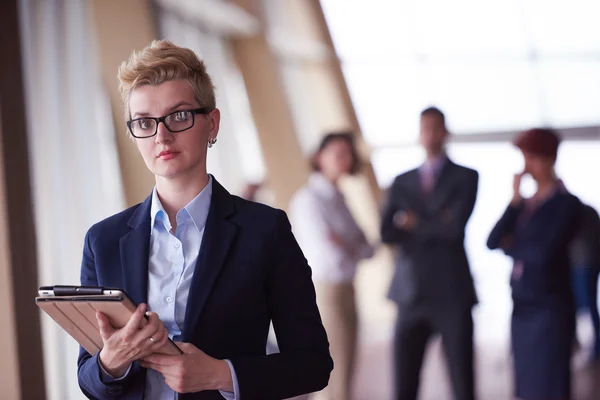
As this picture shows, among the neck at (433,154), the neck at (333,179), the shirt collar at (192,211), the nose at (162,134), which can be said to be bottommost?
A: the shirt collar at (192,211)

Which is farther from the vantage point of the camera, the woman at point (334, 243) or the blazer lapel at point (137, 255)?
the woman at point (334, 243)

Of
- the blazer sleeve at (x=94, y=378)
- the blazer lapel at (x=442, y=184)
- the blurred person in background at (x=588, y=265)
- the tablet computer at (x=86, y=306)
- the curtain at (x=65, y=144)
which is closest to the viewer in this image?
the tablet computer at (x=86, y=306)

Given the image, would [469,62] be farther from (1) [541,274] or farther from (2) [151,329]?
(2) [151,329]

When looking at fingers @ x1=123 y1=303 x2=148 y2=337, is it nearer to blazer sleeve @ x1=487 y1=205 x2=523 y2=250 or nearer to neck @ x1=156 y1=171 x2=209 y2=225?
neck @ x1=156 y1=171 x2=209 y2=225

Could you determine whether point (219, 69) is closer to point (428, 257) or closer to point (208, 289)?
point (428, 257)

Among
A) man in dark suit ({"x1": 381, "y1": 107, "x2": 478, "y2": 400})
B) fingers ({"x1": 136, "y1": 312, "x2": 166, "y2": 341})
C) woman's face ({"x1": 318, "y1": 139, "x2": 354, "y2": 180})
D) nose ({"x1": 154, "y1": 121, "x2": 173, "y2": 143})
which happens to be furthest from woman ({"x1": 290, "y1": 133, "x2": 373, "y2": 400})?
fingers ({"x1": 136, "y1": 312, "x2": 166, "y2": 341})

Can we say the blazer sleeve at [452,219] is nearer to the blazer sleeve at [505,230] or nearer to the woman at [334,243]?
the blazer sleeve at [505,230]

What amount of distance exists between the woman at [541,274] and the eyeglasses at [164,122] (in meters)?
2.61

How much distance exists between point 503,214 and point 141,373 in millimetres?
2698

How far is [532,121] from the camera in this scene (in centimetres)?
362

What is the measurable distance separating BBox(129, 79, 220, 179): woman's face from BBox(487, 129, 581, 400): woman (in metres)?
2.60

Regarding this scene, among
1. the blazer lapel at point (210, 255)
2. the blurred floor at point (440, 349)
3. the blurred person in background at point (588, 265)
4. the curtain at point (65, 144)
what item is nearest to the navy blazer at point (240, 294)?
the blazer lapel at point (210, 255)

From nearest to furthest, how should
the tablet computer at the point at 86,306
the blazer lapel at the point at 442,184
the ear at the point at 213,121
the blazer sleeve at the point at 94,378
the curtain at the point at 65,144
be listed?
the tablet computer at the point at 86,306, the blazer sleeve at the point at 94,378, the ear at the point at 213,121, the blazer lapel at the point at 442,184, the curtain at the point at 65,144

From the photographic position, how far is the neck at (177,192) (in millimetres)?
1332
